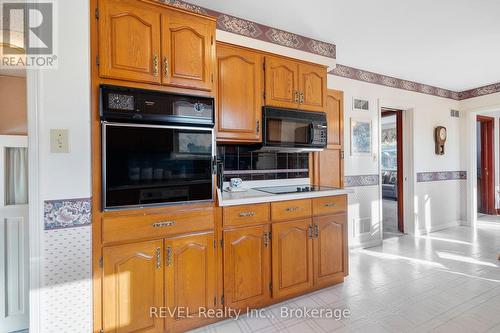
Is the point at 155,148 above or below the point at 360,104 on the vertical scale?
below

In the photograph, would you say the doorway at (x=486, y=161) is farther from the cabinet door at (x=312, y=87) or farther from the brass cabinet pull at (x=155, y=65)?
the brass cabinet pull at (x=155, y=65)

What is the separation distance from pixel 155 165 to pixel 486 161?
6.95 metres

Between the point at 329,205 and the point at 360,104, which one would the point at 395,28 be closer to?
the point at 360,104

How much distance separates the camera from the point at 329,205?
2.38m

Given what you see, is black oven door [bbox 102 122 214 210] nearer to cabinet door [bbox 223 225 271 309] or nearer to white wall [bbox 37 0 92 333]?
white wall [bbox 37 0 92 333]

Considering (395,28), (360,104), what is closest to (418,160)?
(360,104)

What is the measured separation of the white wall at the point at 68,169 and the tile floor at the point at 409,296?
2.92 ft

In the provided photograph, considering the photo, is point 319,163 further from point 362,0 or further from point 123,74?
point 123,74

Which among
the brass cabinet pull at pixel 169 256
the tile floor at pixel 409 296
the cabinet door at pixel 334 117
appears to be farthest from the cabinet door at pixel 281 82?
the tile floor at pixel 409 296

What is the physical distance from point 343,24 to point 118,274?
2.81 meters

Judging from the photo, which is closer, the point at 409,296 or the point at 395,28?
the point at 409,296

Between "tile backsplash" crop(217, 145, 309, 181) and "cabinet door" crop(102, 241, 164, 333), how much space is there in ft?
3.48

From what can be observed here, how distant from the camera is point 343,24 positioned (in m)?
2.49

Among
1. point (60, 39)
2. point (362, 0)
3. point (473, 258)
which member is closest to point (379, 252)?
point (473, 258)
